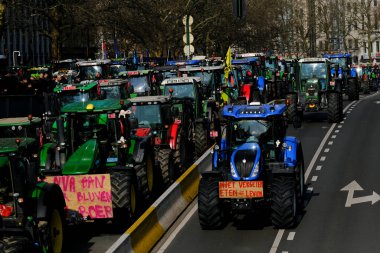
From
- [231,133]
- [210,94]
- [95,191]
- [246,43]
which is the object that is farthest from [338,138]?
[246,43]

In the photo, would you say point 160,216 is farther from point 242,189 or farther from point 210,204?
point 242,189

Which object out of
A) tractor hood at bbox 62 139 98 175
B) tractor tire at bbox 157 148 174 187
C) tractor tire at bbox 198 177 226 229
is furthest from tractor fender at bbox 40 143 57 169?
tractor tire at bbox 198 177 226 229

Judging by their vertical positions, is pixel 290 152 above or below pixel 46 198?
above

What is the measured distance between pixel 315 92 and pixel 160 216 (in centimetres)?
1984

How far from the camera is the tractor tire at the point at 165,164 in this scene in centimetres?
2125

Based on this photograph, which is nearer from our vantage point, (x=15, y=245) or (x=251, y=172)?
(x=15, y=245)

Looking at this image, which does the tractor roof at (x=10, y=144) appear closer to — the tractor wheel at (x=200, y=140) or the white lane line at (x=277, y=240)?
the white lane line at (x=277, y=240)

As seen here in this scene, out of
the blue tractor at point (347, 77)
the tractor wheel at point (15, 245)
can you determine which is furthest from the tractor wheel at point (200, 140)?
the blue tractor at point (347, 77)

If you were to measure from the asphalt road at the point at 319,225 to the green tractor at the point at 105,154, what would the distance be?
1.19 metres

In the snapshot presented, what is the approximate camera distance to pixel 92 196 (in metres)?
16.3

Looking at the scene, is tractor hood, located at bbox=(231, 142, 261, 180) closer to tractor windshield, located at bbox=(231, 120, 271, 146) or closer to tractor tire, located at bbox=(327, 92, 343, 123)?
tractor windshield, located at bbox=(231, 120, 271, 146)

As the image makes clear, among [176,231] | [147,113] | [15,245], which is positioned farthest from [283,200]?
[147,113]

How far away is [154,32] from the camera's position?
57.7m

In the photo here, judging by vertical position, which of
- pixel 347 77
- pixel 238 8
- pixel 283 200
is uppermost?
pixel 238 8
